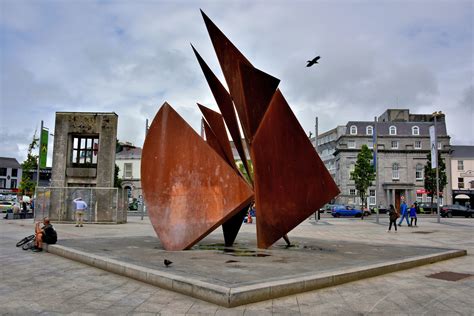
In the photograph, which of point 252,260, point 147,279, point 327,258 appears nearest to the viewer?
point 147,279

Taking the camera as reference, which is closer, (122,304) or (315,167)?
(122,304)

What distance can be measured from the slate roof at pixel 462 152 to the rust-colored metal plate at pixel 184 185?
189ft

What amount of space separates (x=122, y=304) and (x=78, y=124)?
19.6 metres

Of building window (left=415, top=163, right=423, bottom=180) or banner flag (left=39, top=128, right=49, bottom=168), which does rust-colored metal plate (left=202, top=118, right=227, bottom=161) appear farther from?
building window (left=415, top=163, right=423, bottom=180)

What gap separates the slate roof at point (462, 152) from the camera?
59344 millimetres

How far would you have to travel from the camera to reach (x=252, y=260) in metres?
8.77

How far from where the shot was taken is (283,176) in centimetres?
1012

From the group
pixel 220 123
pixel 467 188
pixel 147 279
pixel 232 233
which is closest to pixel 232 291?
pixel 147 279

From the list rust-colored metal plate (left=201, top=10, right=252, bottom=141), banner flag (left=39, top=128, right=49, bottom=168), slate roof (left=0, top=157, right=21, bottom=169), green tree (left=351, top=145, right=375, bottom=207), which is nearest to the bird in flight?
rust-colored metal plate (left=201, top=10, right=252, bottom=141)

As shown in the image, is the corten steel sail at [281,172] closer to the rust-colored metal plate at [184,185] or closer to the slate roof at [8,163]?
the rust-colored metal plate at [184,185]

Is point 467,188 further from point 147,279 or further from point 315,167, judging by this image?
point 147,279

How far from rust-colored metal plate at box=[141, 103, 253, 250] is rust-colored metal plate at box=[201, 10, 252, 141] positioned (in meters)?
1.34

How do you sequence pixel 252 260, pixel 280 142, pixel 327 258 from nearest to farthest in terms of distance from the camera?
pixel 252 260, pixel 327 258, pixel 280 142

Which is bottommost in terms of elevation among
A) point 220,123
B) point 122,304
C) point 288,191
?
point 122,304
